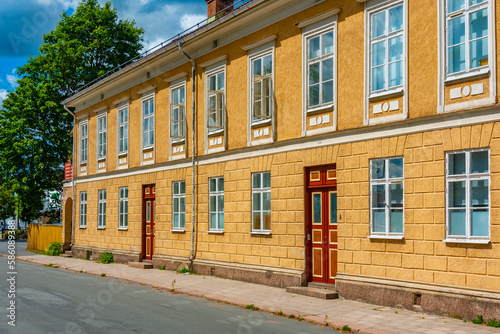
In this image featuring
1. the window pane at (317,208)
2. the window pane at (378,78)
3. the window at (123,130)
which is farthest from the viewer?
the window at (123,130)

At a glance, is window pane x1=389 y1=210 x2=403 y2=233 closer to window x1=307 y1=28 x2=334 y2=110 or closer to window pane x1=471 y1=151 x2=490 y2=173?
window pane x1=471 y1=151 x2=490 y2=173

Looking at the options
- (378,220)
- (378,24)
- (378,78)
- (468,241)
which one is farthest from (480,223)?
(378,24)

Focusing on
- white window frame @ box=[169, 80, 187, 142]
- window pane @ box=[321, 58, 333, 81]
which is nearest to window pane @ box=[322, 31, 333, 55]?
window pane @ box=[321, 58, 333, 81]

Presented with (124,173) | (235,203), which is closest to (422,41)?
(235,203)

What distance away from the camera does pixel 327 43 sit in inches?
579

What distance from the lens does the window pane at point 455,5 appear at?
1134cm

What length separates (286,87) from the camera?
52.5 feet

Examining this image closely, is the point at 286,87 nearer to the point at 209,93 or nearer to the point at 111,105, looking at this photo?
the point at 209,93

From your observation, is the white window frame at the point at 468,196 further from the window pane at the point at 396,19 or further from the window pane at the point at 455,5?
the window pane at the point at 396,19

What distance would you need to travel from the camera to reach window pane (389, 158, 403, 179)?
12.5 meters

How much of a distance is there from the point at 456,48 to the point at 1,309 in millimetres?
10577

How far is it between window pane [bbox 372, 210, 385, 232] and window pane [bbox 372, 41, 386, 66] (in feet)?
11.2

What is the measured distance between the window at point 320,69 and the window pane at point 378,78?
1.41m

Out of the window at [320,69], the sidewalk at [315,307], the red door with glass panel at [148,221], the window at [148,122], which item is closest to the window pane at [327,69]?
the window at [320,69]
